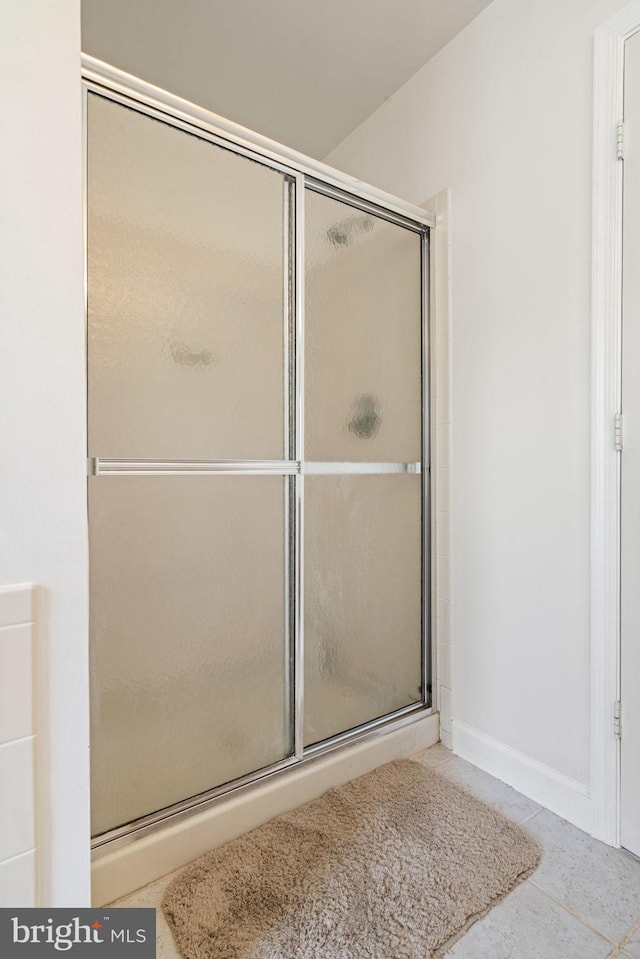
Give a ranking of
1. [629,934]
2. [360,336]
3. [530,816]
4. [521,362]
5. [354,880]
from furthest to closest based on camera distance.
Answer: [360,336] < [521,362] < [530,816] < [354,880] < [629,934]

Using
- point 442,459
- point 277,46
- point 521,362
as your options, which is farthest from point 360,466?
point 277,46

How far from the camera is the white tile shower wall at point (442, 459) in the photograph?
184cm

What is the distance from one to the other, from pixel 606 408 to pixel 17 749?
5.04ft

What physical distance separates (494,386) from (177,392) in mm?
1057

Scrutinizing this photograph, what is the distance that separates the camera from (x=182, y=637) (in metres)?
1.33

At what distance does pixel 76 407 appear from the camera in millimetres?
813

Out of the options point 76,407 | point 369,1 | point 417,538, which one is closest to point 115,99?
point 76,407

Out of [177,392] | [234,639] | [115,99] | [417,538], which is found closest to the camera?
[115,99]

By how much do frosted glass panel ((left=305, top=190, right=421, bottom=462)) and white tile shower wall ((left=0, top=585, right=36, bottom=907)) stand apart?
0.98 m

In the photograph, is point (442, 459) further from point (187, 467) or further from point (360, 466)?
point (187, 467)

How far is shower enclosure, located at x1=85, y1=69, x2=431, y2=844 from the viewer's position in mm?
1224

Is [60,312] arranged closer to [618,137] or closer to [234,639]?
[234,639]

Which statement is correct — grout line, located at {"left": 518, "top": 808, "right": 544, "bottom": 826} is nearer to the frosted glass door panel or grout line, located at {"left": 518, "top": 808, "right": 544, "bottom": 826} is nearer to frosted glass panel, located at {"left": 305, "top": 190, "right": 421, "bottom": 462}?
frosted glass panel, located at {"left": 305, "top": 190, "right": 421, "bottom": 462}

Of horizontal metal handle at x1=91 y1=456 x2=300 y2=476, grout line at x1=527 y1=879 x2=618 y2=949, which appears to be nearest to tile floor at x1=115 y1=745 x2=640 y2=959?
grout line at x1=527 y1=879 x2=618 y2=949
